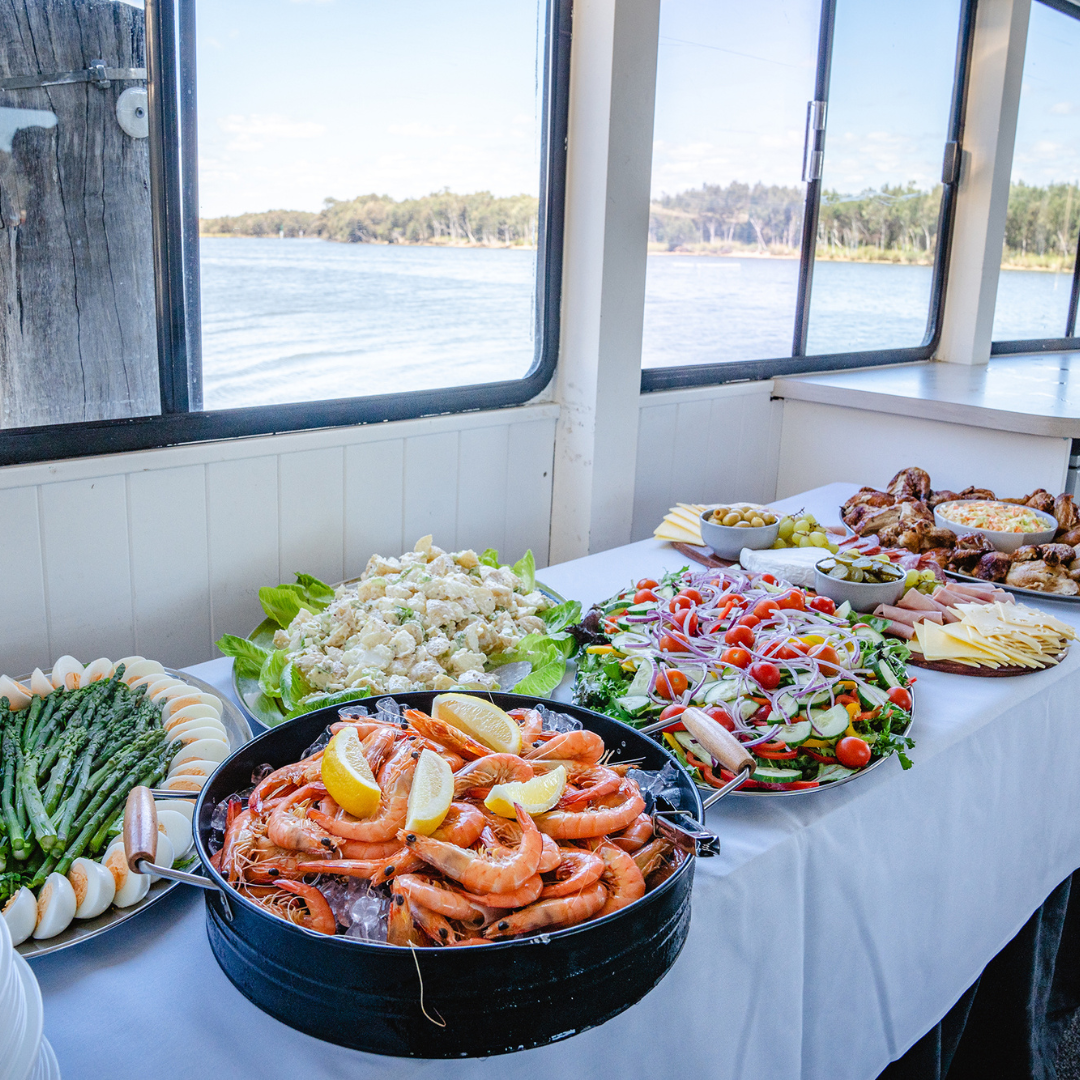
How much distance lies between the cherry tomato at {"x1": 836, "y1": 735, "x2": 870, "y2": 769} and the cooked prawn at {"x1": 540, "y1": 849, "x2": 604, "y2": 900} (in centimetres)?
54

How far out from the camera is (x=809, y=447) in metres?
3.39

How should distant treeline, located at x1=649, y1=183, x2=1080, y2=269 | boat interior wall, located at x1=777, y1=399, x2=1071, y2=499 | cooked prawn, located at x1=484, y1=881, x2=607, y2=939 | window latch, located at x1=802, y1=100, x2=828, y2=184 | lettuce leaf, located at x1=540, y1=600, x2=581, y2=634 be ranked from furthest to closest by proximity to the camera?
1. window latch, located at x1=802, y1=100, x2=828, y2=184
2. distant treeline, located at x1=649, y1=183, x2=1080, y2=269
3. boat interior wall, located at x1=777, y1=399, x2=1071, y2=499
4. lettuce leaf, located at x1=540, y1=600, x2=581, y2=634
5. cooked prawn, located at x1=484, y1=881, x2=607, y2=939

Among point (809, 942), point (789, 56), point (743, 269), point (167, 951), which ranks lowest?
point (809, 942)

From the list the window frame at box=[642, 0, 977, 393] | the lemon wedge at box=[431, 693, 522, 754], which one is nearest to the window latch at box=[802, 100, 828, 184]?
the window frame at box=[642, 0, 977, 393]

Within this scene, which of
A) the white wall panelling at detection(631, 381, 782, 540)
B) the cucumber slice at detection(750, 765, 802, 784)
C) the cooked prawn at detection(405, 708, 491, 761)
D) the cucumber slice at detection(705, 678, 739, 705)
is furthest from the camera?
the white wall panelling at detection(631, 381, 782, 540)

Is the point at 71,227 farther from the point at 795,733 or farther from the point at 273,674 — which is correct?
the point at 795,733

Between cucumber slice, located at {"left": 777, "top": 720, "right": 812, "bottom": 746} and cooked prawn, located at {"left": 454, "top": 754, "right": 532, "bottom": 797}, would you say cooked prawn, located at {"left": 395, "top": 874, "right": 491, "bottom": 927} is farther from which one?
cucumber slice, located at {"left": 777, "top": 720, "right": 812, "bottom": 746}

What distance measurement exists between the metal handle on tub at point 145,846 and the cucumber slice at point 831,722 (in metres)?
0.80

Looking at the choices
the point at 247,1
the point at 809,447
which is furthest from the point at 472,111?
the point at 809,447

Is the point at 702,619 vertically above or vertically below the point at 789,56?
below

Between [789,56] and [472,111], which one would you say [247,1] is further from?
[789,56]

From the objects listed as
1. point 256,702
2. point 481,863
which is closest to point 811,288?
point 256,702

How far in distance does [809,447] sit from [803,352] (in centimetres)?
39

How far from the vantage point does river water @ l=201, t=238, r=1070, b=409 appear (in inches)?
76.6
